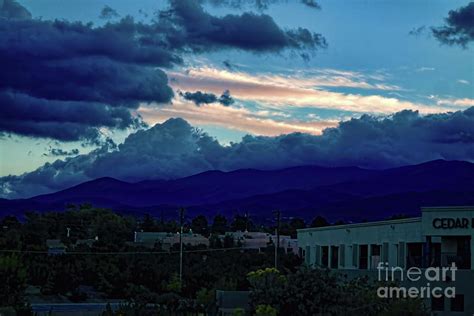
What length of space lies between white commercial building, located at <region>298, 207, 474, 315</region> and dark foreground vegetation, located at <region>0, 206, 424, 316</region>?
3.76m

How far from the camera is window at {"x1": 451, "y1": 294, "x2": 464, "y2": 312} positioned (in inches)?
1951

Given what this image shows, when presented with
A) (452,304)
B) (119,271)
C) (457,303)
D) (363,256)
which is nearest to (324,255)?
(363,256)

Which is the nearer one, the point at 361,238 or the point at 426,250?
the point at 426,250

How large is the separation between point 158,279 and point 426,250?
3846 cm

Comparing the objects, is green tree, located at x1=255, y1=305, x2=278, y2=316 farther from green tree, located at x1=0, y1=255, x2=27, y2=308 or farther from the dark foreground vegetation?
green tree, located at x1=0, y1=255, x2=27, y2=308

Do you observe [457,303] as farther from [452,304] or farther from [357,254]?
[357,254]

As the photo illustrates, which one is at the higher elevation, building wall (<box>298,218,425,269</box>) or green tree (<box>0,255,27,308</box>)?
building wall (<box>298,218,425,269</box>)

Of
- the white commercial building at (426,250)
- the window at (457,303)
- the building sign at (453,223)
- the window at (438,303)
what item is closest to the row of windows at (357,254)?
the white commercial building at (426,250)

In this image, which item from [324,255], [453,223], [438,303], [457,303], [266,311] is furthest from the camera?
[324,255]

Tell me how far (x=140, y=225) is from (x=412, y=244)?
121320 mm

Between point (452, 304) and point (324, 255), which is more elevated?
point (324, 255)

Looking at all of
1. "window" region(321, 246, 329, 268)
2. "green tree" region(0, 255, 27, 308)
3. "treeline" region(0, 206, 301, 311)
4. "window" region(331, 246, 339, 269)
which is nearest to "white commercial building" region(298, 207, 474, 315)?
"window" region(331, 246, 339, 269)

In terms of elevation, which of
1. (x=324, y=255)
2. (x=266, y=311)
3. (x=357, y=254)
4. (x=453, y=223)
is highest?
(x=453, y=223)

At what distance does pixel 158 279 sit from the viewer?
8619 centimetres
